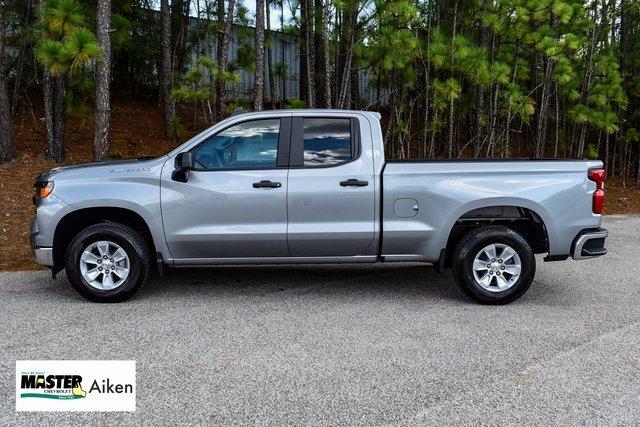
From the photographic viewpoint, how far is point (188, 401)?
3.18 metres

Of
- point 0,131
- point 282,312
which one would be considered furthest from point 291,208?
point 0,131

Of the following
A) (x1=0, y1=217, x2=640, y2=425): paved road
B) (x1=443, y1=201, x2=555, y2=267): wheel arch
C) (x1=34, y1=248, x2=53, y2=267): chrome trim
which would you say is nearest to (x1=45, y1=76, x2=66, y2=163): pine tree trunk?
(x1=0, y1=217, x2=640, y2=425): paved road

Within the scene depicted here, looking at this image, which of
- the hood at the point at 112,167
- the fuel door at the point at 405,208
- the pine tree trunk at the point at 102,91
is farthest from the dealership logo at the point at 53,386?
the pine tree trunk at the point at 102,91

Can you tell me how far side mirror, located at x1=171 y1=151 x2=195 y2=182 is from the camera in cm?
491

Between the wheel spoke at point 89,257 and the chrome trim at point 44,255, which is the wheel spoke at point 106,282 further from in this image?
the chrome trim at point 44,255

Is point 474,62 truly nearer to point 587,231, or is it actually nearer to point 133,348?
point 587,231

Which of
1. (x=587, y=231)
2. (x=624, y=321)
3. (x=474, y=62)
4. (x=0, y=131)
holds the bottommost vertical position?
(x=624, y=321)

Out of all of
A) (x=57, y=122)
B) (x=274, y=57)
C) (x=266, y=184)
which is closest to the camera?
(x=266, y=184)

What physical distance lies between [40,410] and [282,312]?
2.25 metres

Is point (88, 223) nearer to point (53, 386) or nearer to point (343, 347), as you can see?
point (53, 386)

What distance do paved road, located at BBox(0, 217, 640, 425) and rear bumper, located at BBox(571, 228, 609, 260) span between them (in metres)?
0.55

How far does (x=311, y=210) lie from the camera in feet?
16.8

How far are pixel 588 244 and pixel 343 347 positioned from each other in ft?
9.05

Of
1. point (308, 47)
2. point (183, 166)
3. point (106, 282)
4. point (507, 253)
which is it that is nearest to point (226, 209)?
point (183, 166)
